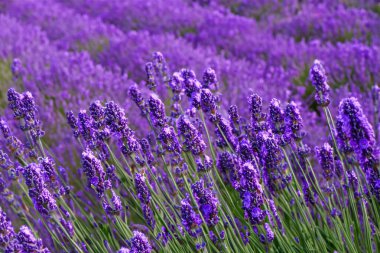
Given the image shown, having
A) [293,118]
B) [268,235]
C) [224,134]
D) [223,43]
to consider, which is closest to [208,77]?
[224,134]

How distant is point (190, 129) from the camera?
1687 mm

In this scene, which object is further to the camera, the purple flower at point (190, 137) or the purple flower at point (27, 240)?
the purple flower at point (190, 137)

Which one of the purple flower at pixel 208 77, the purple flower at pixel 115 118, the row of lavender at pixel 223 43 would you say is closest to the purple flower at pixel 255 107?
the purple flower at pixel 208 77

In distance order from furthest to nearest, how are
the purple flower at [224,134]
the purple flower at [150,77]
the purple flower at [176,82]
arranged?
the purple flower at [150,77] → the purple flower at [176,82] → the purple flower at [224,134]

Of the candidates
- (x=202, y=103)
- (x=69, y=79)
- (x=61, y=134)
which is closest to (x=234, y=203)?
(x=202, y=103)

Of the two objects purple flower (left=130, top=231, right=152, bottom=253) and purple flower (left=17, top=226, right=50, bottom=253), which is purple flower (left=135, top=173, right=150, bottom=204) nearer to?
purple flower (left=130, top=231, right=152, bottom=253)

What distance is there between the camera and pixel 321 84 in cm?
171

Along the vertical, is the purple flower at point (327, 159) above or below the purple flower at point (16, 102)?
below

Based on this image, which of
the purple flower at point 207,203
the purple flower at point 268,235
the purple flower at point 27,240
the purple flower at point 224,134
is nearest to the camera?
the purple flower at point 27,240

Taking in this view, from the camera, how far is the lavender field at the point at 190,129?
1.66 metres

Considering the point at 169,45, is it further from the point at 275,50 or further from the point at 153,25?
the point at 153,25

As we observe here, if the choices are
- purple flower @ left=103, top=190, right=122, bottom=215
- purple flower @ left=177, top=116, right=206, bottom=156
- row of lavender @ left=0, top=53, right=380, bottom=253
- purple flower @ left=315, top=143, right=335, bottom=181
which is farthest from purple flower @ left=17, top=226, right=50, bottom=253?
purple flower @ left=315, top=143, right=335, bottom=181

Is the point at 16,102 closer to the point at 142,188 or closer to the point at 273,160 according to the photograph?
the point at 142,188

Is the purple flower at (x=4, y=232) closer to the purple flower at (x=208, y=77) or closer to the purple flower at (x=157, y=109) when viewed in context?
the purple flower at (x=157, y=109)
